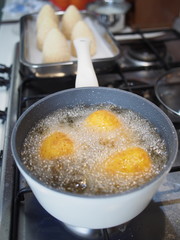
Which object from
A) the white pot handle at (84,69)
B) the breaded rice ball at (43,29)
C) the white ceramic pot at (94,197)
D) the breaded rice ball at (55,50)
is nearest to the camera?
the white ceramic pot at (94,197)

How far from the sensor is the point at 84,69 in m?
0.56

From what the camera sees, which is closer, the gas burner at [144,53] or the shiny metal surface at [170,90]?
→ the shiny metal surface at [170,90]

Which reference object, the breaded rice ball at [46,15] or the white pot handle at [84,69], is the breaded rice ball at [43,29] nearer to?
the breaded rice ball at [46,15]

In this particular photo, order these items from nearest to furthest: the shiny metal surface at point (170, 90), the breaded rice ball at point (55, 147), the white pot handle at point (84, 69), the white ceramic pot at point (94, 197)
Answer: the white ceramic pot at point (94, 197) < the breaded rice ball at point (55, 147) < the white pot handle at point (84, 69) < the shiny metal surface at point (170, 90)

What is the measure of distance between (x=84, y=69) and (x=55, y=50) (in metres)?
0.25

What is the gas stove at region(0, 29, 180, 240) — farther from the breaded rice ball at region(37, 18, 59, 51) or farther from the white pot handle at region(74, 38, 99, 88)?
the breaded rice ball at region(37, 18, 59, 51)

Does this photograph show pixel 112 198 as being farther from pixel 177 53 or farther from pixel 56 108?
pixel 177 53

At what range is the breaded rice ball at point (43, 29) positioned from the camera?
2.93 ft

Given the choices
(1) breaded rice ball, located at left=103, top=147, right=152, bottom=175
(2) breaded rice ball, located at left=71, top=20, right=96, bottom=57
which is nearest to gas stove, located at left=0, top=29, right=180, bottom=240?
(1) breaded rice ball, located at left=103, top=147, right=152, bottom=175

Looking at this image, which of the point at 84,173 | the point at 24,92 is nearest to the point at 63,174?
the point at 84,173

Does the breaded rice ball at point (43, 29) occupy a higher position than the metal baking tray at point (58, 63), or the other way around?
the breaded rice ball at point (43, 29)

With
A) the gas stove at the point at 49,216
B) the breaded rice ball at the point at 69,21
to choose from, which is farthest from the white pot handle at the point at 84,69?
the breaded rice ball at the point at 69,21

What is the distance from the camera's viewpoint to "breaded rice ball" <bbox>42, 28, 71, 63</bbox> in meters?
0.78

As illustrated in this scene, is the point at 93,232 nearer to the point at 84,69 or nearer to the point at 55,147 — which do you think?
the point at 55,147
